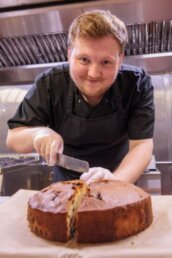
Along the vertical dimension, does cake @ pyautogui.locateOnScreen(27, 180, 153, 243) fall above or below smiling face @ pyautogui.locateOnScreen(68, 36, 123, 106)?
below

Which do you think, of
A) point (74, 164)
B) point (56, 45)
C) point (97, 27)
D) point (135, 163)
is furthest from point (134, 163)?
point (56, 45)

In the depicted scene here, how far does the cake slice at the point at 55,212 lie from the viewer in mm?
975

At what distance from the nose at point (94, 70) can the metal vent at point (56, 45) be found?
1.00m

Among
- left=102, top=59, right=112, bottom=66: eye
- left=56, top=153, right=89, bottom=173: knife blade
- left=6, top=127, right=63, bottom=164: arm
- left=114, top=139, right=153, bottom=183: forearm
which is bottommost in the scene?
left=114, top=139, right=153, bottom=183: forearm

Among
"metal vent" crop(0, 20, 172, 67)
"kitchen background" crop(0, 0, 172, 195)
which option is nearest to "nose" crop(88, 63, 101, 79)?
"kitchen background" crop(0, 0, 172, 195)

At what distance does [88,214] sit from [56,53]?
1.78 meters

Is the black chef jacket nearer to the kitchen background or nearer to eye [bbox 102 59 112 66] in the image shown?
eye [bbox 102 59 112 66]

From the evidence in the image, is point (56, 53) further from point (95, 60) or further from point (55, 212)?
point (55, 212)

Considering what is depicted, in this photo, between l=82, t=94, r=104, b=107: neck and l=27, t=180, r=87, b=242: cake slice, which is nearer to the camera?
l=27, t=180, r=87, b=242: cake slice

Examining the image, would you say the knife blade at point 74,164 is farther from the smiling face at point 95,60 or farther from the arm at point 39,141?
the smiling face at point 95,60

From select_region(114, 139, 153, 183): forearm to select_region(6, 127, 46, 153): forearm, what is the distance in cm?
39

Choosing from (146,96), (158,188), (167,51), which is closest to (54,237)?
(146,96)

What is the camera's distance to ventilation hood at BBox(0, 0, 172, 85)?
1.94m

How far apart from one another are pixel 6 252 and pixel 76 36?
0.84 meters
